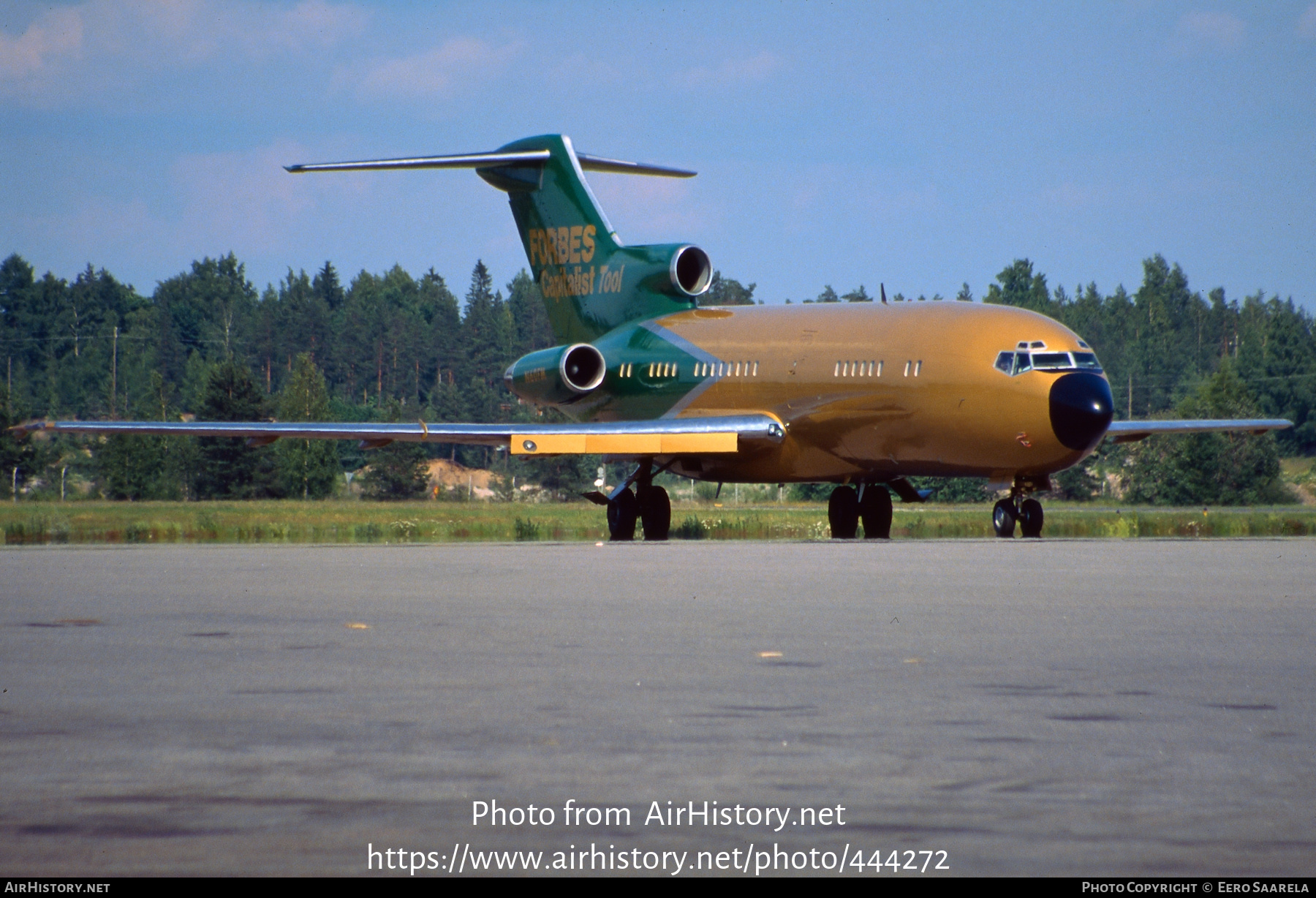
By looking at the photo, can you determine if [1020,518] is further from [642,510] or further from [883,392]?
[642,510]

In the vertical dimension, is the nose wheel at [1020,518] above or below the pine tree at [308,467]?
below

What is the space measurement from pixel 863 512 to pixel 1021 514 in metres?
3.19

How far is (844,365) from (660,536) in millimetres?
4782

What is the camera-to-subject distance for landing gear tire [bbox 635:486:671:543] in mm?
30547

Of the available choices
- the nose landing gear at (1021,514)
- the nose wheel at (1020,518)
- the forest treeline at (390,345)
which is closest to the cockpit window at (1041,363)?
the nose landing gear at (1021,514)

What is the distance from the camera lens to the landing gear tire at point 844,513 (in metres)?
30.0

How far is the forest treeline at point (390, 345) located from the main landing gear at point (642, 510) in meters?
53.0

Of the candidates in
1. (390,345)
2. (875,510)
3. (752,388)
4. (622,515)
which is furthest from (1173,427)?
(390,345)

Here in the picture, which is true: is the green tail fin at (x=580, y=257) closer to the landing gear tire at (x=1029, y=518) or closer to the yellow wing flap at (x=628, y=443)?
the yellow wing flap at (x=628, y=443)

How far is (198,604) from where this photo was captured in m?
13.0

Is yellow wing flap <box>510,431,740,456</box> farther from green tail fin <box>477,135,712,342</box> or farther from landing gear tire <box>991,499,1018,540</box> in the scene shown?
green tail fin <box>477,135,712,342</box>
